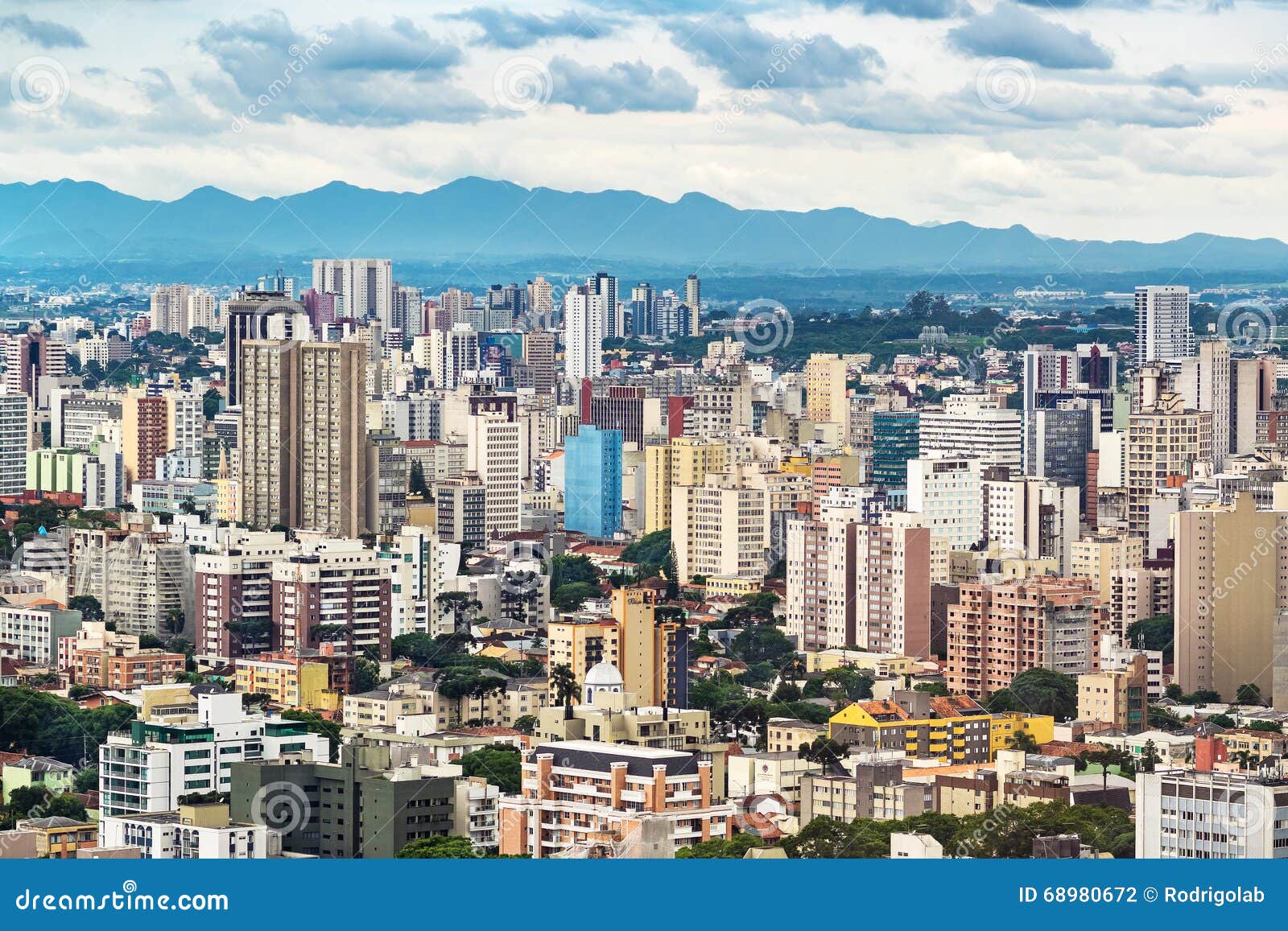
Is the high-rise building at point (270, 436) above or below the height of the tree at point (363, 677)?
above

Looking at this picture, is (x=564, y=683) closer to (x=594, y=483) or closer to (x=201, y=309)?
(x=594, y=483)

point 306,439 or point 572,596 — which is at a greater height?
point 306,439

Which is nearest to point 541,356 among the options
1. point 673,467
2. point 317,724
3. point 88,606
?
point 673,467

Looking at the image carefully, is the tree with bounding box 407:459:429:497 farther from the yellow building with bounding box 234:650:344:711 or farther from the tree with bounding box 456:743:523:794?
the tree with bounding box 456:743:523:794

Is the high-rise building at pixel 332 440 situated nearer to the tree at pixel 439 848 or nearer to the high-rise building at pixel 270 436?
the high-rise building at pixel 270 436

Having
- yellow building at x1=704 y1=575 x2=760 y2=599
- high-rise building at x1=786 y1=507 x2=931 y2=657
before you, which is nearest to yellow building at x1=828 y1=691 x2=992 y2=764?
high-rise building at x1=786 y1=507 x2=931 y2=657

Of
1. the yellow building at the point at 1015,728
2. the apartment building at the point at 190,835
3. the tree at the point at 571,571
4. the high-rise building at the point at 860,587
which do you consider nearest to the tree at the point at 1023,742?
the yellow building at the point at 1015,728
